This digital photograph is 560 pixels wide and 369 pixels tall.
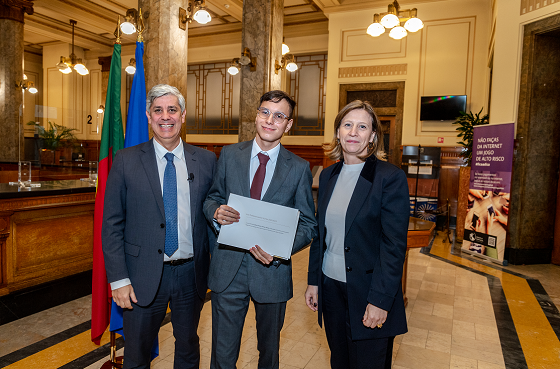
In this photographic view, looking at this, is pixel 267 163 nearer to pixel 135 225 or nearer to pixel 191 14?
pixel 135 225

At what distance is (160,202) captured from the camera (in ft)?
5.67

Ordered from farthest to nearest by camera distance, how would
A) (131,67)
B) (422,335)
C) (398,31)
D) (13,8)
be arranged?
(131,67)
(13,8)
(398,31)
(422,335)

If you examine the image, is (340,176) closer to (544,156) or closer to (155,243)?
(155,243)

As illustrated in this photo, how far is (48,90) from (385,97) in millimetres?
13065

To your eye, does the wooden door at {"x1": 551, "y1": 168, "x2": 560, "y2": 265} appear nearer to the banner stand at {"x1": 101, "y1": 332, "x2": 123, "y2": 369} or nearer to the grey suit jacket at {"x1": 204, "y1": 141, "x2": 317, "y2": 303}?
the grey suit jacket at {"x1": 204, "y1": 141, "x2": 317, "y2": 303}

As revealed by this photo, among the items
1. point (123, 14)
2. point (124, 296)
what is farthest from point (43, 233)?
point (123, 14)

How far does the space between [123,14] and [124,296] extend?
1126 cm

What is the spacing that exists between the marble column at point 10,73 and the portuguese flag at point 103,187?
750cm

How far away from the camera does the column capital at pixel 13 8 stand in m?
7.98

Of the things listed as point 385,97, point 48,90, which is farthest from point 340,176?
point 48,90

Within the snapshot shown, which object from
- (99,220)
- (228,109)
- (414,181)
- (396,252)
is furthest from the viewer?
(228,109)

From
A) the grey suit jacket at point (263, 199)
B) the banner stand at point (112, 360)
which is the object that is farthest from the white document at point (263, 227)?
the banner stand at point (112, 360)

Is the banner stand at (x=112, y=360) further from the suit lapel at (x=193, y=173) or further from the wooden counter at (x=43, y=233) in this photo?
the wooden counter at (x=43, y=233)

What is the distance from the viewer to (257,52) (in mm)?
5574
